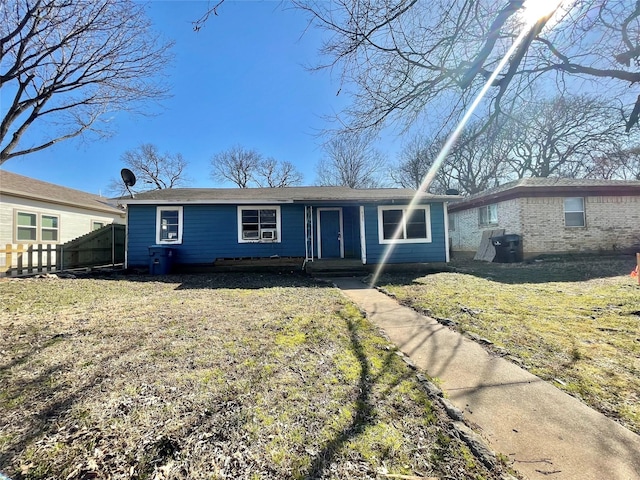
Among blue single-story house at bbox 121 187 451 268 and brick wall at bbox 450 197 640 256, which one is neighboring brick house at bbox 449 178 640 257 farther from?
blue single-story house at bbox 121 187 451 268

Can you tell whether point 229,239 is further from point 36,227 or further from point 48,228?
point 48,228

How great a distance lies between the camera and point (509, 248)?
13.0 meters

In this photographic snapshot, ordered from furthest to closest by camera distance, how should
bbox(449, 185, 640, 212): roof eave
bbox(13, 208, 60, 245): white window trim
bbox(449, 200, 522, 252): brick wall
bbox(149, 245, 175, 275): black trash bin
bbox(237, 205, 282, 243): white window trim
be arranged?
bbox(449, 200, 522, 252): brick wall < bbox(449, 185, 640, 212): roof eave < bbox(13, 208, 60, 245): white window trim < bbox(237, 205, 282, 243): white window trim < bbox(149, 245, 175, 275): black trash bin

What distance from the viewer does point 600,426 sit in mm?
2094

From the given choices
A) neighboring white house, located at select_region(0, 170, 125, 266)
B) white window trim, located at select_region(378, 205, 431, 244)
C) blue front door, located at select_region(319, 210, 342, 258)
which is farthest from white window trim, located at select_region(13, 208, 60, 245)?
white window trim, located at select_region(378, 205, 431, 244)

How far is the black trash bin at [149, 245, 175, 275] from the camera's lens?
1008 cm

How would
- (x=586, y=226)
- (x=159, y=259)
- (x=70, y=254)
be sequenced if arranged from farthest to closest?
(x=586, y=226)
(x=70, y=254)
(x=159, y=259)

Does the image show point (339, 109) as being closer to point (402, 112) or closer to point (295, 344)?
point (402, 112)

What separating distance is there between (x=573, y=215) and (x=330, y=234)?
11.2m

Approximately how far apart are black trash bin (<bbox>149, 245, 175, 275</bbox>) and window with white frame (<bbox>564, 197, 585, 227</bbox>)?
16.8 meters

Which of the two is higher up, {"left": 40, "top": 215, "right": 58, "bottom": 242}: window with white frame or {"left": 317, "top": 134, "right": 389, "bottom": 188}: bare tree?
{"left": 317, "top": 134, "right": 389, "bottom": 188}: bare tree

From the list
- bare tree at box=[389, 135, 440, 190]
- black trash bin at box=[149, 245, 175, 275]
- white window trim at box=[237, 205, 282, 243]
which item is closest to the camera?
black trash bin at box=[149, 245, 175, 275]

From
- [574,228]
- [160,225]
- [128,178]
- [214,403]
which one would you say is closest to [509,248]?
[574,228]

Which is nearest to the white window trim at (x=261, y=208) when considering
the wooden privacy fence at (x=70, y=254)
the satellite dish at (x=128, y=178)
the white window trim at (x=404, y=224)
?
the white window trim at (x=404, y=224)
